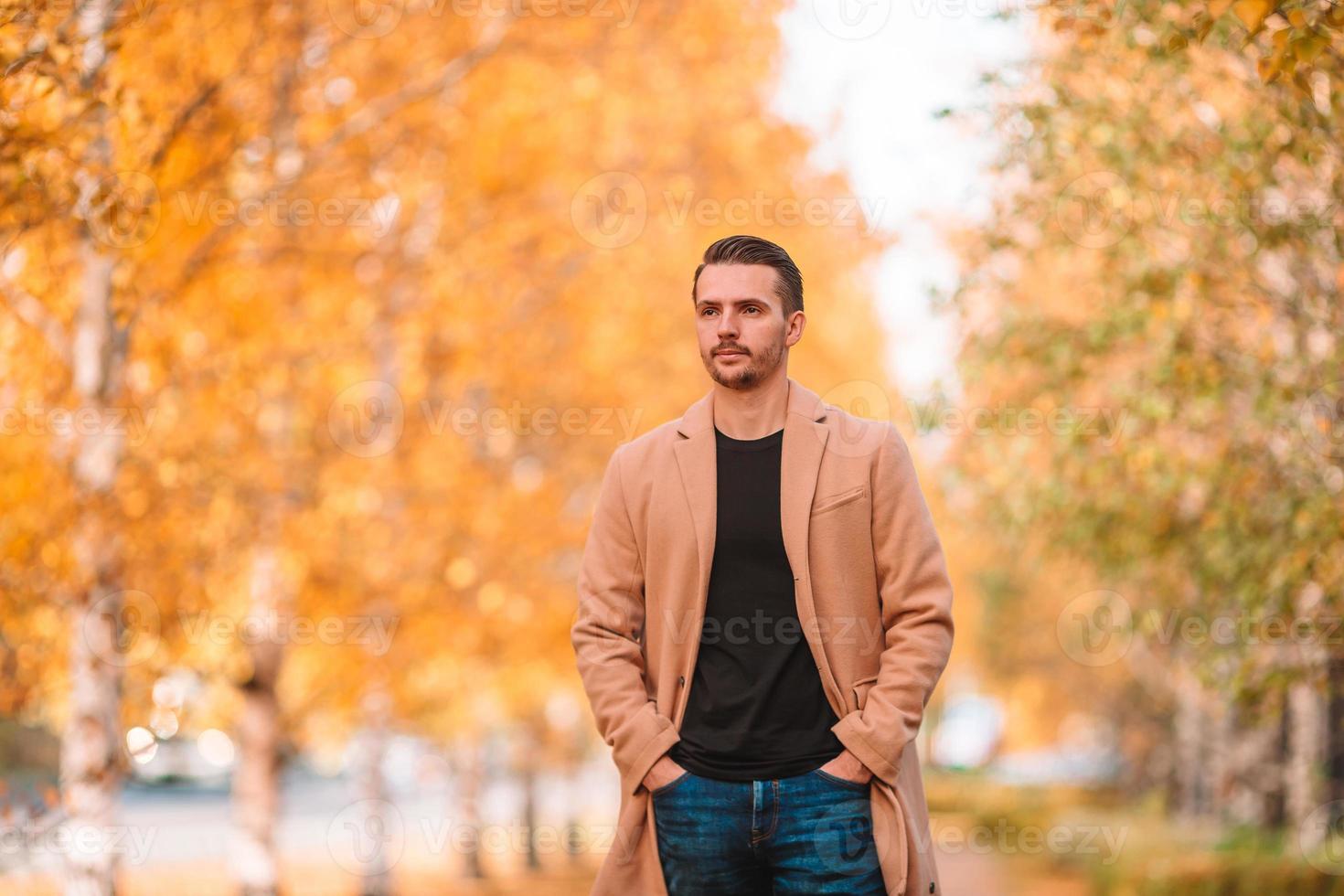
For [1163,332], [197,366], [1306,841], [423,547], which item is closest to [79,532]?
[197,366]

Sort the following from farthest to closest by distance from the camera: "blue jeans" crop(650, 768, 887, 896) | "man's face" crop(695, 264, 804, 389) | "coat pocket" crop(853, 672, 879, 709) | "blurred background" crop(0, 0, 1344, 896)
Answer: "blurred background" crop(0, 0, 1344, 896) < "man's face" crop(695, 264, 804, 389) < "coat pocket" crop(853, 672, 879, 709) < "blue jeans" crop(650, 768, 887, 896)

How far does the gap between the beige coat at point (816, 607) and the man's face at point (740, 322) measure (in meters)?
0.17

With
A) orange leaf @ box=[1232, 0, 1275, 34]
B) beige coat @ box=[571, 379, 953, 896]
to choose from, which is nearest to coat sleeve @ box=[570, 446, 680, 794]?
A: beige coat @ box=[571, 379, 953, 896]

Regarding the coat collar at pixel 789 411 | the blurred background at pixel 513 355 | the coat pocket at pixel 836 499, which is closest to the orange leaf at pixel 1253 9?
the blurred background at pixel 513 355

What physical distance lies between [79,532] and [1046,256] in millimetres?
6847

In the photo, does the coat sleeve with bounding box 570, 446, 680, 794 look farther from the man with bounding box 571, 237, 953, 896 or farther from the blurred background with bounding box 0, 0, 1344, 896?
the blurred background with bounding box 0, 0, 1344, 896

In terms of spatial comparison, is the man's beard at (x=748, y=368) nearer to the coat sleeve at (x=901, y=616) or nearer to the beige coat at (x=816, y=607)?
the beige coat at (x=816, y=607)

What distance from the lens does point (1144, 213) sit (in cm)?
868

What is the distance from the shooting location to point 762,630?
11.2 ft

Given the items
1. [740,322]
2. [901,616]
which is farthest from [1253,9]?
[901,616]

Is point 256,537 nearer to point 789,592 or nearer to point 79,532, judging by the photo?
point 79,532

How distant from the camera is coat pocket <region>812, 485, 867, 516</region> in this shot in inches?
135

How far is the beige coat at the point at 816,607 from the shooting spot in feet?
10.9

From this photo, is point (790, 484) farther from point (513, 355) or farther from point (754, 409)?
point (513, 355)
